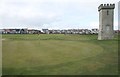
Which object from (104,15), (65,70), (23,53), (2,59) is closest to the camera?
(65,70)

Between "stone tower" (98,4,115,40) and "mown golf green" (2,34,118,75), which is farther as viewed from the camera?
"stone tower" (98,4,115,40)

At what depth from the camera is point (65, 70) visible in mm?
21094

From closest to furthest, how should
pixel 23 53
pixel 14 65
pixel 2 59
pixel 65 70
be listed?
pixel 65 70 < pixel 14 65 < pixel 2 59 < pixel 23 53

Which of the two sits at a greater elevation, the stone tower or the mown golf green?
the stone tower

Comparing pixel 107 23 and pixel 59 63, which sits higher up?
pixel 107 23

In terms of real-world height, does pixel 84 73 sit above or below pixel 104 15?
below

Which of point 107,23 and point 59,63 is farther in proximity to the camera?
point 107,23

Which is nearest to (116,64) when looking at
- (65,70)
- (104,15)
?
(65,70)

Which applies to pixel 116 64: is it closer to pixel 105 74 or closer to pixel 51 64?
pixel 105 74

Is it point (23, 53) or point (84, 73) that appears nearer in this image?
point (84, 73)

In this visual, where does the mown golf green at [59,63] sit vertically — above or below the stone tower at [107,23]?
below

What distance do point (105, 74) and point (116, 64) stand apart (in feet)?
12.4

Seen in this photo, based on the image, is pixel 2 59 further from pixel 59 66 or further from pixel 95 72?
pixel 95 72

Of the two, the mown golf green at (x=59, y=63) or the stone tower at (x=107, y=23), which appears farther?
the stone tower at (x=107, y=23)
